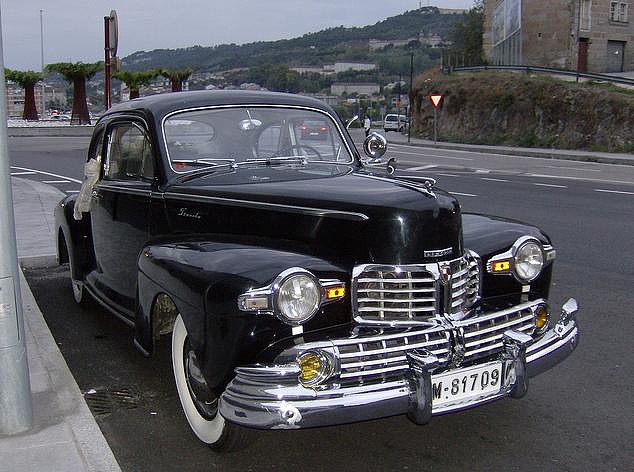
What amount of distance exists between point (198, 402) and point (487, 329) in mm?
1503

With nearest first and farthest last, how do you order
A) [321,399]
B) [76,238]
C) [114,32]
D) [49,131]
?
[321,399], [76,238], [114,32], [49,131]

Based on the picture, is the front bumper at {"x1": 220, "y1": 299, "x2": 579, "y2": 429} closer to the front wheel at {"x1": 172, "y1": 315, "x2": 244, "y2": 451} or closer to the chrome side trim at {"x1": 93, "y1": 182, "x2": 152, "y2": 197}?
the front wheel at {"x1": 172, "y1": 315, "x2": 244, "y2": 451}

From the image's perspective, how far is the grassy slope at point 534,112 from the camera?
3102 centimetres

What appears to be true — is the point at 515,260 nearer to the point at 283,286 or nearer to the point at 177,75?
the point at 283,286

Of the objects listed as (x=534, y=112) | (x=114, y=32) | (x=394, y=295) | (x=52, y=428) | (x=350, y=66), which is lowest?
(x=52, y=428)

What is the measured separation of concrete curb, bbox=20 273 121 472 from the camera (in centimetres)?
356

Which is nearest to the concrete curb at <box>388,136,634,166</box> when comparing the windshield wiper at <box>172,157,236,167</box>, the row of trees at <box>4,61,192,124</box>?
the row of trees at <box>4,61,192,124</box>

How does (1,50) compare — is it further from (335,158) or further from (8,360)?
(335,158)

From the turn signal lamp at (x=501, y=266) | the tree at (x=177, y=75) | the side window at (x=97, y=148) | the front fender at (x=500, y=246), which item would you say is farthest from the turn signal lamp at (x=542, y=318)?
the tree at (x=177, y=75)

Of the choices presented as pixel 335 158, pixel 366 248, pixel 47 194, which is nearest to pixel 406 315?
pixel 366 248

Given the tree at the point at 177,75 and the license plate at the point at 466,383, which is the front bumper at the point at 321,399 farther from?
the tree at the point at 177,75

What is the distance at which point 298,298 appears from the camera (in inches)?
137

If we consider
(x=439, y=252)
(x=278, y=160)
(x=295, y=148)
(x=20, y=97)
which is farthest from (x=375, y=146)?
(x=20, y=97)

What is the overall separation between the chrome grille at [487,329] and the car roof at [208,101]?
7.45ft
